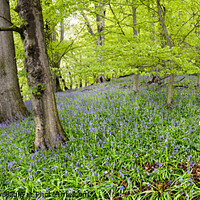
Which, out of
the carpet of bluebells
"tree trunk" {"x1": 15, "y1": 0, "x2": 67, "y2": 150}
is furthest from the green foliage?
the carpet of bluebells

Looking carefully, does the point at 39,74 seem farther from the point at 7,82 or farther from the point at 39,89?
the point at 7,82

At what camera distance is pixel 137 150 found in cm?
333

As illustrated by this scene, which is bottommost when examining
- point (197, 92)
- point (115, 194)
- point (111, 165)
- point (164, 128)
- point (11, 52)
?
point (115, 194)

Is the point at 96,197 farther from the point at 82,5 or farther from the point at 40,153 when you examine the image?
the point at 82,5

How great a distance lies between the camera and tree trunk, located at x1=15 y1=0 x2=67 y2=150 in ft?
11.8

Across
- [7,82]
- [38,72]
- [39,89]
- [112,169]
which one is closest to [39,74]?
[38,72]

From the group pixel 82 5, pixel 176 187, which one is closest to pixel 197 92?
pixel 176 187

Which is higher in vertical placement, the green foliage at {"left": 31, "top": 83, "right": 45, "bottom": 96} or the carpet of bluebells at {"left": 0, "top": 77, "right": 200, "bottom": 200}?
the green foliage at {"left": 31, "top": 83, "right": 45, "bottom": 96}

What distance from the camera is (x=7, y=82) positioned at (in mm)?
6668

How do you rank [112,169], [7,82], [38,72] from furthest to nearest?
[7,82]
[38,72]
[112,169]

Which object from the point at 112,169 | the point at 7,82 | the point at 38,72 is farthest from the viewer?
the point at 7,82

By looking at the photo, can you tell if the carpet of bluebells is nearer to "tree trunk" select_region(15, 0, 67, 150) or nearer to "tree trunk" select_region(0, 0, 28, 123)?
"tree trunk" select_region(15, 0, 67, 150)

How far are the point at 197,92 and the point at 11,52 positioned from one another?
8.52 m

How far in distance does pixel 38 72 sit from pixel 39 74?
52mm
